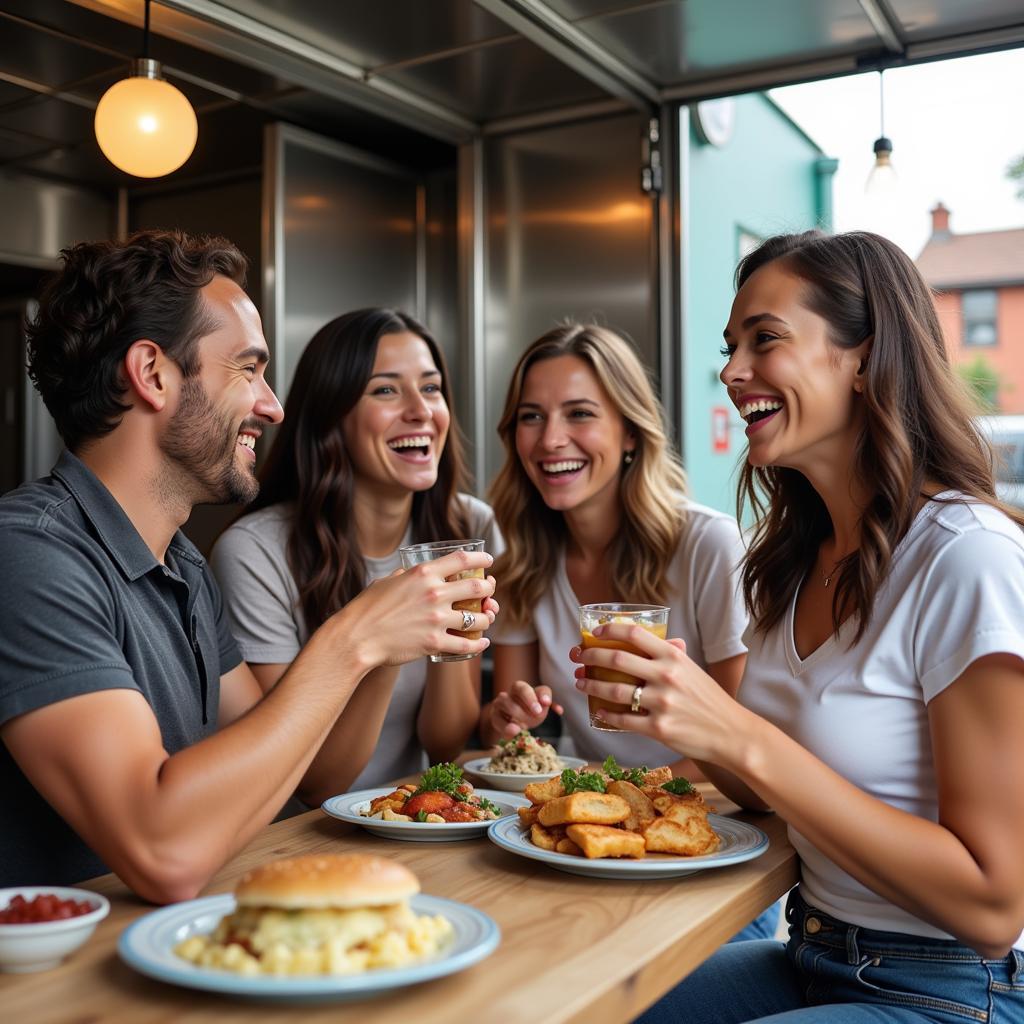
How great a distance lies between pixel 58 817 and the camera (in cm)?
167

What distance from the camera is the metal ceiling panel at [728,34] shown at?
11.7 feet

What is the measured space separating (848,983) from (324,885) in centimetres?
92

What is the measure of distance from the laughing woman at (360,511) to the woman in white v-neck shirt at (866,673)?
39.8 inches

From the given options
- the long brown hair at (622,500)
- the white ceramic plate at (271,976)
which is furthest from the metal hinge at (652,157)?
the white ceramic plate at (271,976)

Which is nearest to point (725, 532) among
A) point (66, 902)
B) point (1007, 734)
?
point (1007, 734)

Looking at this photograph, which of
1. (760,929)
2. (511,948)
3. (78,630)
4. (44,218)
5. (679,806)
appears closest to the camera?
(511,948)

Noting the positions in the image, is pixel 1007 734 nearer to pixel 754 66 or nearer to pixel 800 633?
pixel 800 633

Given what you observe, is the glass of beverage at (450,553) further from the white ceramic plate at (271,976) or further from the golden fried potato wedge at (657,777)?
the white ceramic plate at (271,976)

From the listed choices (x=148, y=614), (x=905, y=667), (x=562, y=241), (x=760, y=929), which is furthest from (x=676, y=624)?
(x=562, y=241)

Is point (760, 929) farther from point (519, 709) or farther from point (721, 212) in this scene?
point (721, 212)

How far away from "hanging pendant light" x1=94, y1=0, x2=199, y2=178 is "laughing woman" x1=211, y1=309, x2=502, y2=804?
80cm

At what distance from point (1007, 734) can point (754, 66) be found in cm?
320

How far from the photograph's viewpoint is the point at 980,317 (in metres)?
4.01

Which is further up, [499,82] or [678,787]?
[499,82]
